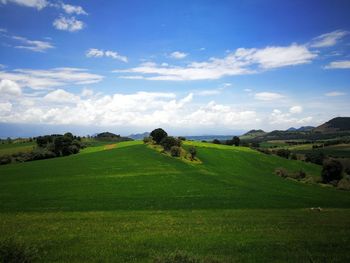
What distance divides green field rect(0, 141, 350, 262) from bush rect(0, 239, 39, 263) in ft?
6.40

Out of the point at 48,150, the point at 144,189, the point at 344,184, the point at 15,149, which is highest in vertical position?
the point at 15,149

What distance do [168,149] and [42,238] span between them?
75.1 metres

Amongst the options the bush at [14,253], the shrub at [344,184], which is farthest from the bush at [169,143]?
the bush at [14,253]

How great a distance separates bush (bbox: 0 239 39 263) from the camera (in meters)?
15.0

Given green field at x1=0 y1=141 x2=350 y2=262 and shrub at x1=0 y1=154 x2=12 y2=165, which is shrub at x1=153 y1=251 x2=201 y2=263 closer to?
green field at x1=0 y1=141 x2=350 y2=262

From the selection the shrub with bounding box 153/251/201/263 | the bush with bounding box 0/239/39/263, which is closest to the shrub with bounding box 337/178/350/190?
the shrub with bounding box 153/251/201/263

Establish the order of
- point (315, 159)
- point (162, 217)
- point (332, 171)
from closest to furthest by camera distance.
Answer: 1. point (162, 217)
2. point (332, 171)
3. point (315, 159)

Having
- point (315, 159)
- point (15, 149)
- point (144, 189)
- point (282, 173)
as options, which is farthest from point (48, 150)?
point (315, 159)

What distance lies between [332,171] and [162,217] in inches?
2293

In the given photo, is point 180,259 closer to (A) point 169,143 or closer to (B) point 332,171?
(B) point 332,171

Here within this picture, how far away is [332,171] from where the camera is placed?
2990 inches

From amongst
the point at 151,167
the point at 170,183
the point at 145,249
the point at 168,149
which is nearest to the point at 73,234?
the point at 145,249

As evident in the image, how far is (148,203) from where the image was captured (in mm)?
40812

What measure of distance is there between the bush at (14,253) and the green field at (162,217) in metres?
1.95
